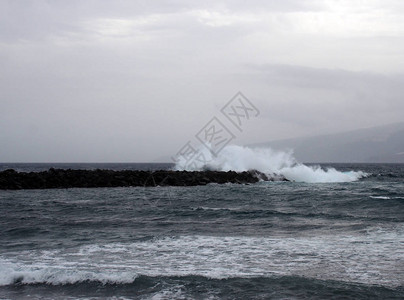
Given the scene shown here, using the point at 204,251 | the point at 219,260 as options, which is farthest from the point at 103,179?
the point at 219,260

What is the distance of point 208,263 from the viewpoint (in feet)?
31.4

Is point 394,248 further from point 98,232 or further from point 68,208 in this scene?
point 68,208

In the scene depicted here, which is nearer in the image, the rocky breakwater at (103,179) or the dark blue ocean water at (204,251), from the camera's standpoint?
the dark blue ocean water at (204,251)

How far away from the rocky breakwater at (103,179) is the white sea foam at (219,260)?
19.5 metres

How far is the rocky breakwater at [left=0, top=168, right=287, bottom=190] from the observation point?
2972cm

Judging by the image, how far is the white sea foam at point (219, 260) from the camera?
8.57m

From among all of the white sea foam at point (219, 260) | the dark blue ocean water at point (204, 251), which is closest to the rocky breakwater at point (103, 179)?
the dark blue ocean water at point (204, 251)

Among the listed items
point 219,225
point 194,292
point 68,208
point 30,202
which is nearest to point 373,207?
point 219,225

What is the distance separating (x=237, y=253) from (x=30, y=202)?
44.1 ft

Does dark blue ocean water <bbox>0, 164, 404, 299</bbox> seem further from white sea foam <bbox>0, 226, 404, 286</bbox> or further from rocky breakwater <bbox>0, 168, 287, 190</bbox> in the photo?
rocky breakwater <bbox>0, 168, 287, 190</bbox>

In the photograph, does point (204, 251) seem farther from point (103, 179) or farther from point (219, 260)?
point (103, 179)

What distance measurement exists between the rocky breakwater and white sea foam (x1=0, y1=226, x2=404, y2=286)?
19.5 m

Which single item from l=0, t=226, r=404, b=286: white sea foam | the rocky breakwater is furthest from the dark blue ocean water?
the rocky breakwater

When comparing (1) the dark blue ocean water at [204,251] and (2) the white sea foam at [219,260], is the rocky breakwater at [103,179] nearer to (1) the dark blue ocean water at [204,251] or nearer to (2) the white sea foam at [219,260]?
(1) the dark blue ocean water at [204,251]
